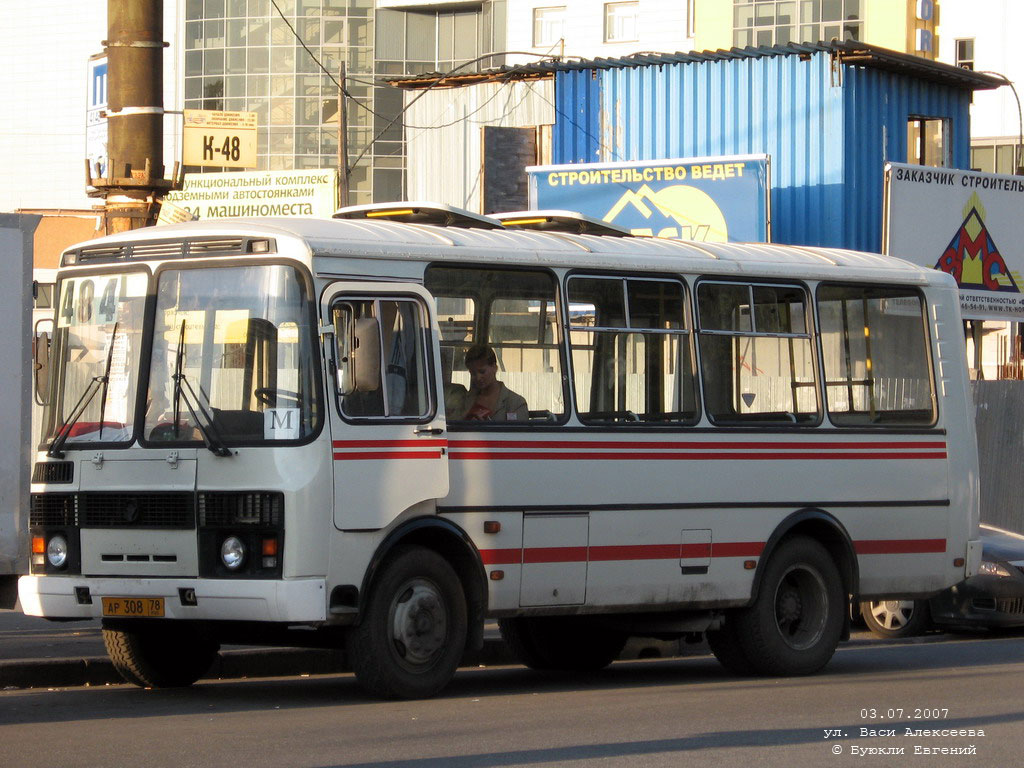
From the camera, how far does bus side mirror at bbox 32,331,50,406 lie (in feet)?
34.2

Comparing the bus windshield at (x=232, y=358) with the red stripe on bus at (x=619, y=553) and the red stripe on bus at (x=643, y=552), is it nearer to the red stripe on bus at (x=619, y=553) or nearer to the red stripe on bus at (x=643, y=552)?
the red stripe on bus at (x=619, y=553)

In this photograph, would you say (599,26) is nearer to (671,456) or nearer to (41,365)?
(671,456)

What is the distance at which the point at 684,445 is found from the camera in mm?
11414

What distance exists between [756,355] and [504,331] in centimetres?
213

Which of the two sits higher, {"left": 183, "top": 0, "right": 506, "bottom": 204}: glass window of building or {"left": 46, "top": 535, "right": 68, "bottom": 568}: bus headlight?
{"left": 183, "top": 0, "right": 506, "bottom": 204}: glass window of building

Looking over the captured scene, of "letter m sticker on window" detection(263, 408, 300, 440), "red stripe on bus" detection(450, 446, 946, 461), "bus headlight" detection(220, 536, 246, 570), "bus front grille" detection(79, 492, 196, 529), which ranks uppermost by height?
"letter m sticker on window" detection(263, 408, 300, 440)

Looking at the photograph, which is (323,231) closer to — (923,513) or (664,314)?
(664,314)

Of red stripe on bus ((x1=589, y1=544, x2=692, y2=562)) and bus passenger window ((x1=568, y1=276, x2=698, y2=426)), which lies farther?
bus passenger window ((x1=568, y1=276, x2=698, y2=426))

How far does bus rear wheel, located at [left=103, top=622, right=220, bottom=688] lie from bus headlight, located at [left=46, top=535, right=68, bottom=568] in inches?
22.5

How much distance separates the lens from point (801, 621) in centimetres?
1235

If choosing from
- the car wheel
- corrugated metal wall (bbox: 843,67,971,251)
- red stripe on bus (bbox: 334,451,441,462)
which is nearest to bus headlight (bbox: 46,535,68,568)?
red stripe on bus (bbox: 334,451,441,462)

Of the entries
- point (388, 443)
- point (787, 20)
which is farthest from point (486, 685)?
point (787, 20)

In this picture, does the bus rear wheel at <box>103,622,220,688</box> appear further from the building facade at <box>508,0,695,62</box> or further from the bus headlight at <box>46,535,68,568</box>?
the building facade at <box>508,0,695,62</box>

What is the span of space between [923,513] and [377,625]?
15.4ft
